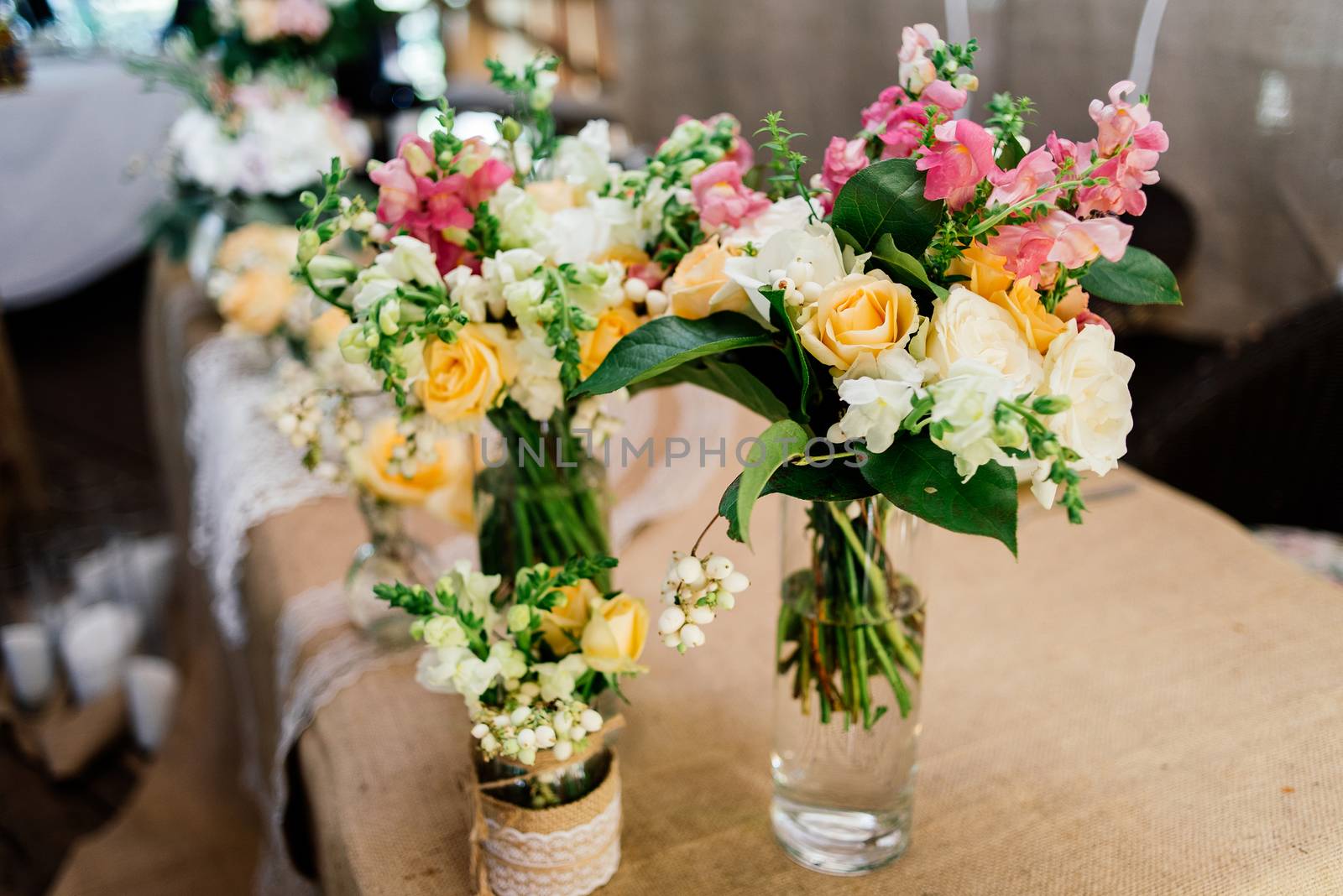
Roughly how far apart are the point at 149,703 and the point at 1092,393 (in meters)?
1.85

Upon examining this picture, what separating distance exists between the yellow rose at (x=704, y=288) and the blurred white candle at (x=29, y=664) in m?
1.71

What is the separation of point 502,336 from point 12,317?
9.90 ft

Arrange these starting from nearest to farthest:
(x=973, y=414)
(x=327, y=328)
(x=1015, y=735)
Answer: (x=973, y=414) → (x=1015, y=735) → (x=327, y=328)

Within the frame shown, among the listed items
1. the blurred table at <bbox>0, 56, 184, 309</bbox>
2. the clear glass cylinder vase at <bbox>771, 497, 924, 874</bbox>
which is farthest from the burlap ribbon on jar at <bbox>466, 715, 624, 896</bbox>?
the blurred table at <bbox>0, 56, 184, 309</bbox>

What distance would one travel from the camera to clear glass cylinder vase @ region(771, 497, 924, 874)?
65 centimetres

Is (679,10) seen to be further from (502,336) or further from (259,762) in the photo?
(502,336)

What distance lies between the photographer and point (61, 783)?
178cm

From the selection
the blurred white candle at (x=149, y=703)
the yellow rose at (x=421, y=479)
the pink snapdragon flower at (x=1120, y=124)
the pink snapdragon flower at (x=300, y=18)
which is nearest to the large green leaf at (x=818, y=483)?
the pink snapdragon flower at (x=1120, y=124)

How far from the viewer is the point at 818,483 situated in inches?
22.0

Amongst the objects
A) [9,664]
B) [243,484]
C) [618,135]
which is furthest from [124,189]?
[243,484]

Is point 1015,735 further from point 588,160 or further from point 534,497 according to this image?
point 588,160

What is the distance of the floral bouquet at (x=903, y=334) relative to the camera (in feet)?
1.68

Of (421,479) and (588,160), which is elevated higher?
(588,160)

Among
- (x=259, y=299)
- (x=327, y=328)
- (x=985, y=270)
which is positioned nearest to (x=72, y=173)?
(x=259, y=299)
